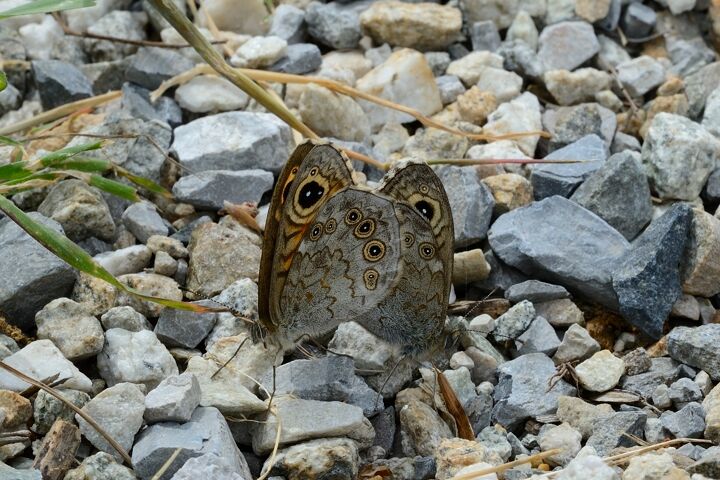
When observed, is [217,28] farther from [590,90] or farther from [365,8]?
[590,90]

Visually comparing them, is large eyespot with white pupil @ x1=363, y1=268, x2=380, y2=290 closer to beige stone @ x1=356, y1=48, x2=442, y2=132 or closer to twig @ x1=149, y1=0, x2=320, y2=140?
twig @ x1=149, y1=0, x2=320, y2=140

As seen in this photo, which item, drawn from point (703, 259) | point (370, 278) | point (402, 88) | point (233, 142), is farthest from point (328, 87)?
point (703, 259)

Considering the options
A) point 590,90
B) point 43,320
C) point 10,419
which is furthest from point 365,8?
point 10,419

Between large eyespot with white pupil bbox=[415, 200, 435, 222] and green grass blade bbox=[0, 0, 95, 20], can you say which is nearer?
green grass blade bbox=[0, 0, 95, 20]

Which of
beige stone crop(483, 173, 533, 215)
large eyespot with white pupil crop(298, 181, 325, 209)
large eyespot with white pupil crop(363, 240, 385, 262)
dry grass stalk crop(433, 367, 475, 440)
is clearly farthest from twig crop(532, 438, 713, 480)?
beige stone crop(483, 173, 533, 215)

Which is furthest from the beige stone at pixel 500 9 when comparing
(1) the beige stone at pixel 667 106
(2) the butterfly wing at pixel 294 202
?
(2) the butterfly wing at pixel 294 202

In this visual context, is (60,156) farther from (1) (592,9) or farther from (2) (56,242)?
(1) (592,9)

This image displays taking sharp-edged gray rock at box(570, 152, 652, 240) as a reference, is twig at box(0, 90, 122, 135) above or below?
above
